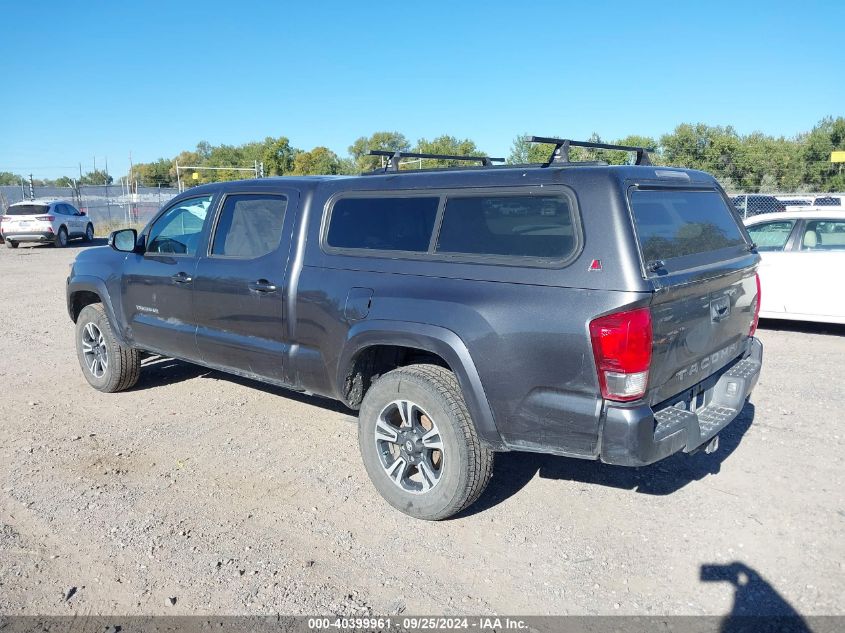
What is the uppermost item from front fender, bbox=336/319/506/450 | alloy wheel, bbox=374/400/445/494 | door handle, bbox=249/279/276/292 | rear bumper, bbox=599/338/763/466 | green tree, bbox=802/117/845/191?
green tree, bbox=802/117/845/191

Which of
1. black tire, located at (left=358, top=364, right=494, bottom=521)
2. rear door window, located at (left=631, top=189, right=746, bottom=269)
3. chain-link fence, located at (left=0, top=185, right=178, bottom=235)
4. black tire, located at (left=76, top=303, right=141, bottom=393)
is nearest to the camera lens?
rear door window, located at (left=631, top=189, right=746, bottom=269)

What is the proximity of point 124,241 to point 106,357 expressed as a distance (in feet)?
3.69

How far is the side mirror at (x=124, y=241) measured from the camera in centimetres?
557

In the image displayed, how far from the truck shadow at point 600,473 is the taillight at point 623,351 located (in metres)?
1.33

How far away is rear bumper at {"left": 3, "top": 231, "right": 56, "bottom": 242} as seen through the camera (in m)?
21.6

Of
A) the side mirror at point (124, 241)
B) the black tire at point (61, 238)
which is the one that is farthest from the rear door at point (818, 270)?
the black tire at point (61, 238)

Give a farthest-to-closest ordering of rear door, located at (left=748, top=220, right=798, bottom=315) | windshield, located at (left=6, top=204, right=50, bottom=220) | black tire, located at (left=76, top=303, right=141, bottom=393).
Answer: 1. windshield, located at (left=6, top=204, right=50, bottom=220)
2. rear door, located at (left=748, top=220, right=798, bottom=315)
3. black tire, located at (left=76, top=303, right=141, bottom=393)

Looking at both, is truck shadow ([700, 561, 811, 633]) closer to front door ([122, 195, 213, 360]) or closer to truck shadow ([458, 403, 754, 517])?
truck shadow ([458, 403, 754, 517])

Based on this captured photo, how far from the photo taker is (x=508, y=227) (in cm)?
344

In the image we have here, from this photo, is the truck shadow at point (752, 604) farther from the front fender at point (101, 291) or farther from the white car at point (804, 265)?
the white car at point (804, 265)

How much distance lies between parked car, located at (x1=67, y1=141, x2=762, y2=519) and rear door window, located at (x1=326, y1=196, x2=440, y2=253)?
0.01 meters

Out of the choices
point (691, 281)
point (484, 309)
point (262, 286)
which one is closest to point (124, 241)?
point (262, 286)

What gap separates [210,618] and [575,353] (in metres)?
2.02

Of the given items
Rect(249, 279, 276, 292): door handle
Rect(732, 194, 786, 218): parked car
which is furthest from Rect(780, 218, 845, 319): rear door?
Rect(732, 194, 786, 218): parked car
